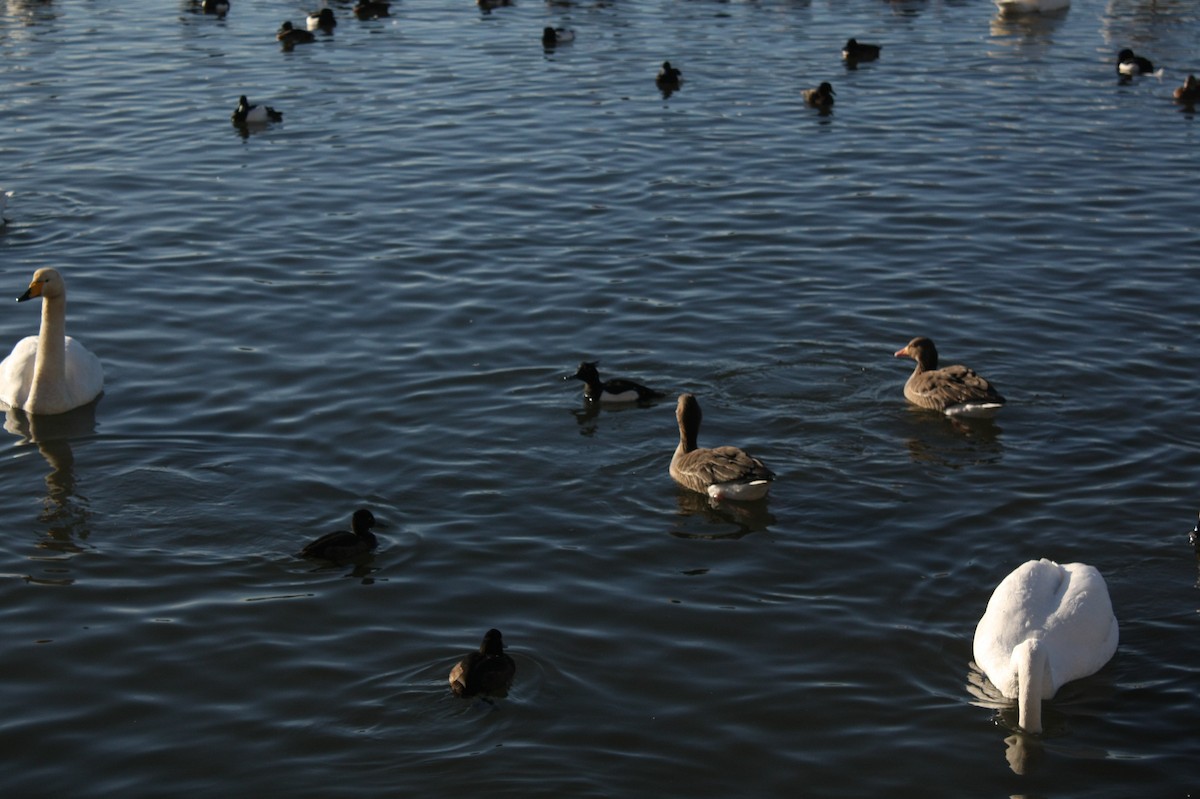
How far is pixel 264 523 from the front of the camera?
13203mm

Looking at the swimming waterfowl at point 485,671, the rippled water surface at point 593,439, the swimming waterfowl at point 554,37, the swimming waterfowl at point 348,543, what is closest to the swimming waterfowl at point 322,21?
the swimming waterfowl at point 554,37

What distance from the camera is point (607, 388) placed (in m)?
15.5

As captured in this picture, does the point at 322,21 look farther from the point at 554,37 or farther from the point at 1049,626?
the point at 1049,626

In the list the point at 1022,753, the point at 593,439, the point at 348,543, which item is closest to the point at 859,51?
the point at 593,439

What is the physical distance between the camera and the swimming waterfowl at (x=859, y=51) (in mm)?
30844

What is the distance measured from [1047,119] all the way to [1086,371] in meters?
11.3

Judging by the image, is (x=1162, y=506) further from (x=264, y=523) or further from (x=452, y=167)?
(x=452, y=167)

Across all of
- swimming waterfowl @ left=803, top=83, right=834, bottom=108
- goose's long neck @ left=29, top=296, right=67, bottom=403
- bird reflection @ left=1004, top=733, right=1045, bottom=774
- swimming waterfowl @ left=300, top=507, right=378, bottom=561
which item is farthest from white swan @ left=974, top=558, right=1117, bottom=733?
swimming waterfowl @ left=803, top=83, right=834, bottom=108

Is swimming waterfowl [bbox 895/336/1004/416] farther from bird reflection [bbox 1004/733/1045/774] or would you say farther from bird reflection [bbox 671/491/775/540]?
bird reflection [bbox 1004/733/1045/774]

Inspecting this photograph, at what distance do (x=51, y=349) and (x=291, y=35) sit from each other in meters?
19.3

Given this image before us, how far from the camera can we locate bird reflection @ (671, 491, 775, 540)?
13.3 metres

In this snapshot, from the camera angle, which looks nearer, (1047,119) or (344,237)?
(344,237)

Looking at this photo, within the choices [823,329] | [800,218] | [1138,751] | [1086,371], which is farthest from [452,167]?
[1138,751]

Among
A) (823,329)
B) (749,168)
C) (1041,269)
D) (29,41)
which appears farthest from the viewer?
(29,41)
